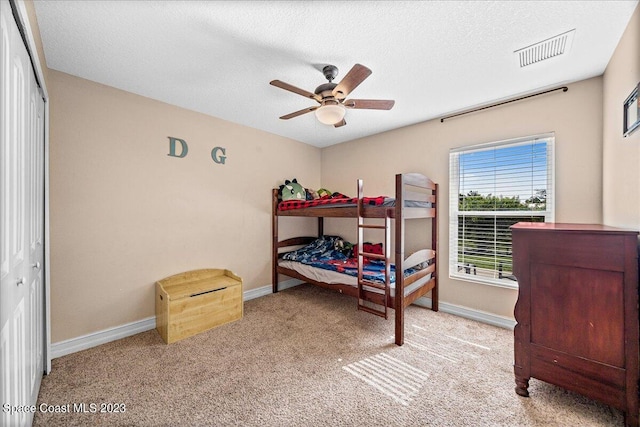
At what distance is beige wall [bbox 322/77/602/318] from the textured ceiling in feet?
0.74

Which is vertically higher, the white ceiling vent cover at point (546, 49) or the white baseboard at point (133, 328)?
the white ceiling vent cover at point (546, 49)

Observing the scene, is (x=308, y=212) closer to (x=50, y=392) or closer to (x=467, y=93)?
(x=467, y=93)

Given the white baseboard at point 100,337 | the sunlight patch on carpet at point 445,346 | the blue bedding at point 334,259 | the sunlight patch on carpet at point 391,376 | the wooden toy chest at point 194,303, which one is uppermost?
the blue bedding at point 334,259

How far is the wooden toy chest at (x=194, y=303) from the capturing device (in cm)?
239

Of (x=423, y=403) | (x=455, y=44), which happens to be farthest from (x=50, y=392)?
(x=455, y=44)

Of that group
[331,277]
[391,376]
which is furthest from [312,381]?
[331,277]

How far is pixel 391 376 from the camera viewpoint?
1.90 metres

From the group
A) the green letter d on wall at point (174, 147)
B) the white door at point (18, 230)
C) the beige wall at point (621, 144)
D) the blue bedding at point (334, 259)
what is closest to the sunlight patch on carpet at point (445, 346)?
the blue bedding at point (334, 259)

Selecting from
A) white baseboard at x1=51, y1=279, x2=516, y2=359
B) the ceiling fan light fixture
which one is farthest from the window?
the ceiling fan light fixture

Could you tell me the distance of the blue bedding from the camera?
9.21 feet

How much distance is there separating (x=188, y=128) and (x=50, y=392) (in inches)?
102

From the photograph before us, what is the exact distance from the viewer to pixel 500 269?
2.75 metres

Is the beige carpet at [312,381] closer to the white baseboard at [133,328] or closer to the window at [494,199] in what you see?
the white baseboard at [133,328]

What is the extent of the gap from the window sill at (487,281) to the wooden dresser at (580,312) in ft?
3.73
